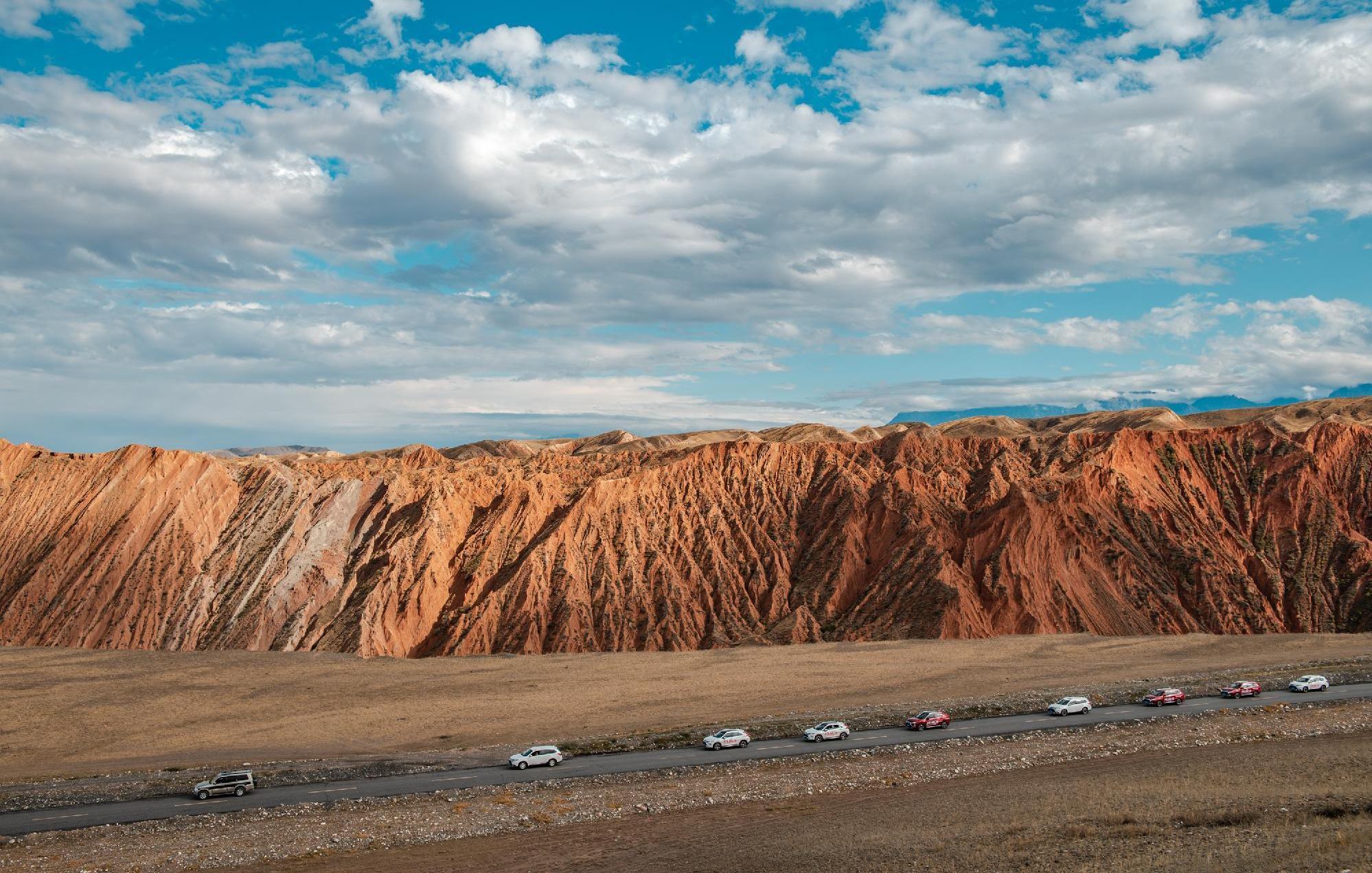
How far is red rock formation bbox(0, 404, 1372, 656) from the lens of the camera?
73.6 meters

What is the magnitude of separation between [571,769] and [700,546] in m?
47.1

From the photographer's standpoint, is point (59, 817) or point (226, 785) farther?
point (226, 785)

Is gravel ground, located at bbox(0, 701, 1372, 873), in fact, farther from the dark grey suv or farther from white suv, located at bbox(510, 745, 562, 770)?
the dark grey suv

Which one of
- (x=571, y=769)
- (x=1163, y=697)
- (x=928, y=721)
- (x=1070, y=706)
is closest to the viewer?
(x=571, y=769)

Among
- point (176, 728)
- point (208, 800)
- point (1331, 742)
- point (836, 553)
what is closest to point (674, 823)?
point (208, 800)

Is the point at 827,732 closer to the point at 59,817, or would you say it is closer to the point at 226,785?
the point at 226,785

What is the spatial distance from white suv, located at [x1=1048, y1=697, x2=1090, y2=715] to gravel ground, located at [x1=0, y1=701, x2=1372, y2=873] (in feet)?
10.4

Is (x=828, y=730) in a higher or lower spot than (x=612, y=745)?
higher

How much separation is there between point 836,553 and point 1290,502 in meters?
36.0

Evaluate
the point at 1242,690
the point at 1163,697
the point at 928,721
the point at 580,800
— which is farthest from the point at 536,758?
the point at 1242,690

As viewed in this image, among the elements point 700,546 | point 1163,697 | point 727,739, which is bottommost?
point 1163,697

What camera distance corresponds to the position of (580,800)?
3253cm

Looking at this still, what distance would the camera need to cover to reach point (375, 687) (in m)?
57.3

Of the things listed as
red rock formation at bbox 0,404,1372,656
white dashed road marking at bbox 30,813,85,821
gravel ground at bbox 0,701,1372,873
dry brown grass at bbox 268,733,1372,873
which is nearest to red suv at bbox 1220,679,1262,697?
gravel ground at bbox 0,701,1372,873
